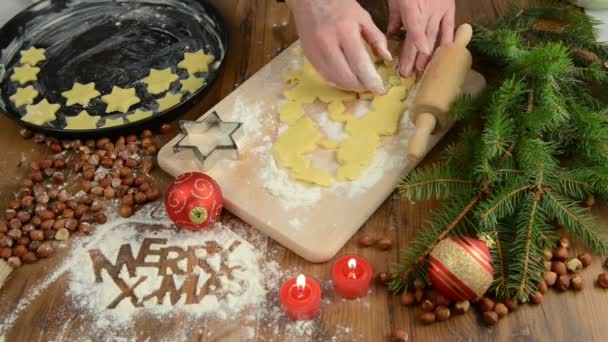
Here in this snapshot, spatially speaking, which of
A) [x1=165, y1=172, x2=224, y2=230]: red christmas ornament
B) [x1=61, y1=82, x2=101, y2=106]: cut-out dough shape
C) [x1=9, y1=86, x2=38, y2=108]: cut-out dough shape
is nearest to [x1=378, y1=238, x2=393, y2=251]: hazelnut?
[x1=165, y1=172, x2=224, y2=230]: red christmas ornament

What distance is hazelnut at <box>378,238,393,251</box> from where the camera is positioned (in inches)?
45.7

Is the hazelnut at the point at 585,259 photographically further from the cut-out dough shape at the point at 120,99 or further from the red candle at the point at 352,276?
the cut-out dough shape at the point at 120,99

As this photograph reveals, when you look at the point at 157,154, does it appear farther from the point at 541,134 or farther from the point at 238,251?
the point at 541,134

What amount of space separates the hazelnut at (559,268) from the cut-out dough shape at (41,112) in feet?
3.97

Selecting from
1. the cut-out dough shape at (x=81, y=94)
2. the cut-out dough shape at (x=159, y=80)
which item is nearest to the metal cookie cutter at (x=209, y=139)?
the cut-out dough shape at (x=159, y=80)

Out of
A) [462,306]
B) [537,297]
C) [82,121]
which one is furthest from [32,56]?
[537,297]

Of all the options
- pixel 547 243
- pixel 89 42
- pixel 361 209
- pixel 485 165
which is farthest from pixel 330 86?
pixel 89 42

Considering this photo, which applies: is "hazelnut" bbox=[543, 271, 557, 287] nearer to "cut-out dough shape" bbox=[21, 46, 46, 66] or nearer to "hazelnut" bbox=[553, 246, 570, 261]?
"hazelnut" bbox=[553, 246, 570, 261]

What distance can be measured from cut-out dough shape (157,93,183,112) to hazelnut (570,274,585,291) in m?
1.00

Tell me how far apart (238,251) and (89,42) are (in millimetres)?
861

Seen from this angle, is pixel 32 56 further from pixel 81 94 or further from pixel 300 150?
pixel 300 150

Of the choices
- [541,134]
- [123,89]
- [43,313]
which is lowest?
[43,313]

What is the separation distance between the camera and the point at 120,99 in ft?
4.78

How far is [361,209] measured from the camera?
119cm
